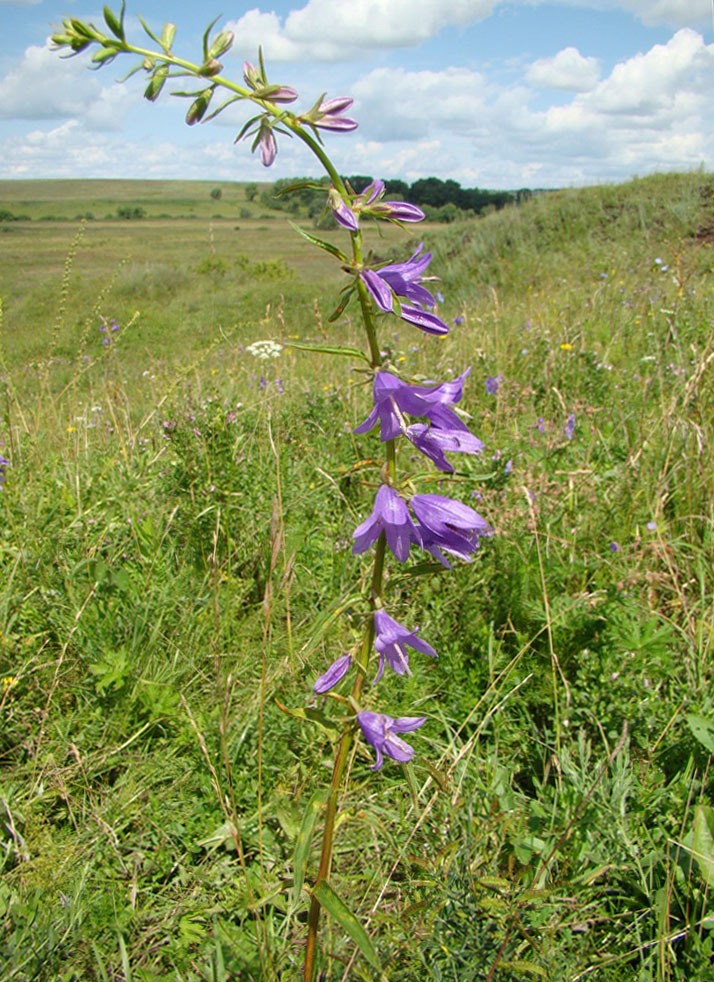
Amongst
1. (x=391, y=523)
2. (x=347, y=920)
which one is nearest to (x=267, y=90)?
(x=391, y=523)

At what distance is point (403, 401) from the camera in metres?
1.08

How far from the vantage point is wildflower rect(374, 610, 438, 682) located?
110 centimetres

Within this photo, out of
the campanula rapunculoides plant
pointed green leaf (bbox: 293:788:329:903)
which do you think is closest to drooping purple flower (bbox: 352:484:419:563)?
the campanula rapunculoides plant

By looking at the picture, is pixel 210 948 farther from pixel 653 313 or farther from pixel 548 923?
pixel 653 313

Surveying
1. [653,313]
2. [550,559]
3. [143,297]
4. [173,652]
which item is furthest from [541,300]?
[143,297]

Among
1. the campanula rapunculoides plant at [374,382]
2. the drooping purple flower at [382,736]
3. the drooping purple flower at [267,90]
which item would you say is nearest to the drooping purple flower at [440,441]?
the campanula rapunculoides plant at [374,382]

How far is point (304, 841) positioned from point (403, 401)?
27.1 inches

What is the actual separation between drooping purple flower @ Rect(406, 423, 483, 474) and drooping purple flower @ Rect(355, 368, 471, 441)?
2 centimetres

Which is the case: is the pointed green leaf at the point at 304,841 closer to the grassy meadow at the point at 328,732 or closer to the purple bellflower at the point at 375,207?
the grassy meadow at the point at 328,732

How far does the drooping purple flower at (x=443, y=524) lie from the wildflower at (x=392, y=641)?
13cm

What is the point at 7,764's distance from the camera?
2037 millimetres

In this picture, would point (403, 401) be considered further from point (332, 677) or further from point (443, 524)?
point (332, 677)

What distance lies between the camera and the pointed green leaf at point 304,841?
101 centimetres

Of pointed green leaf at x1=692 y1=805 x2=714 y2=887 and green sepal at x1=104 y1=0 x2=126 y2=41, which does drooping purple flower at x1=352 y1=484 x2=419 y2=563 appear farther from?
pointed green leaf at x1=692 y1=805 x2=714 y2=887
